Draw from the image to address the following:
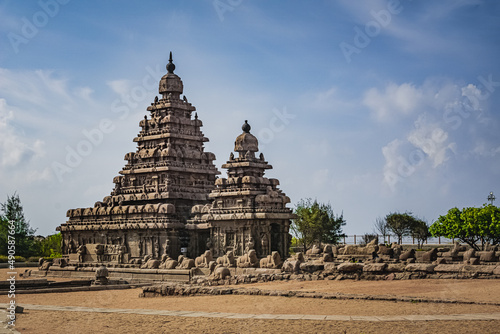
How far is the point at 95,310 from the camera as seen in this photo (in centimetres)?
2055

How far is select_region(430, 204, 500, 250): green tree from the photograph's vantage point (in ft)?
172

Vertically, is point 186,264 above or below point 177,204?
below

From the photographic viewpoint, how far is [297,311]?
18656 millimetres

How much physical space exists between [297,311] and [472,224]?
37.9m

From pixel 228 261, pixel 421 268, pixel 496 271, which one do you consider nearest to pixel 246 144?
pixel 228 261

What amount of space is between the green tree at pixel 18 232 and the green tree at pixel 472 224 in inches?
1684

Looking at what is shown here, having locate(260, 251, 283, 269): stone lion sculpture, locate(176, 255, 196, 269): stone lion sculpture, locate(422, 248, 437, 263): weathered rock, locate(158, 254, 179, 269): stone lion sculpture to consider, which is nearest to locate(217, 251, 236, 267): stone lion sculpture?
locate(176, 255, 196, 269): stone lion sculpture

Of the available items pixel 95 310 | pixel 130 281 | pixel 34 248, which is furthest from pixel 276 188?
pixel 34 248

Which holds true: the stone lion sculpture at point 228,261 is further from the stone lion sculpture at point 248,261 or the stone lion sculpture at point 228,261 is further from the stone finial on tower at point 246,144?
the stone finial on tower at point 246,144

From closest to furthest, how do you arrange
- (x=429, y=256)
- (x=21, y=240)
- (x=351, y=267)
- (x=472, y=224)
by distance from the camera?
(x=351, y=267) < (x=429, y=256) < (x=472, y=224) < (x=21, y=240)

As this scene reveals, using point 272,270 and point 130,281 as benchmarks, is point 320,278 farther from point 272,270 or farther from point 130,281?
point 130,281

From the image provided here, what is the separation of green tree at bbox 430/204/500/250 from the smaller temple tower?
59.4 ft

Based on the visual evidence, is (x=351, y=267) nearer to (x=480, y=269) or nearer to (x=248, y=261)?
(x=480, y=269)

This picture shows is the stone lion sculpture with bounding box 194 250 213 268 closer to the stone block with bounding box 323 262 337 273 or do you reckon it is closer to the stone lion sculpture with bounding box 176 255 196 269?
the stone lion sculpture with bounding box 176 255 196 269
